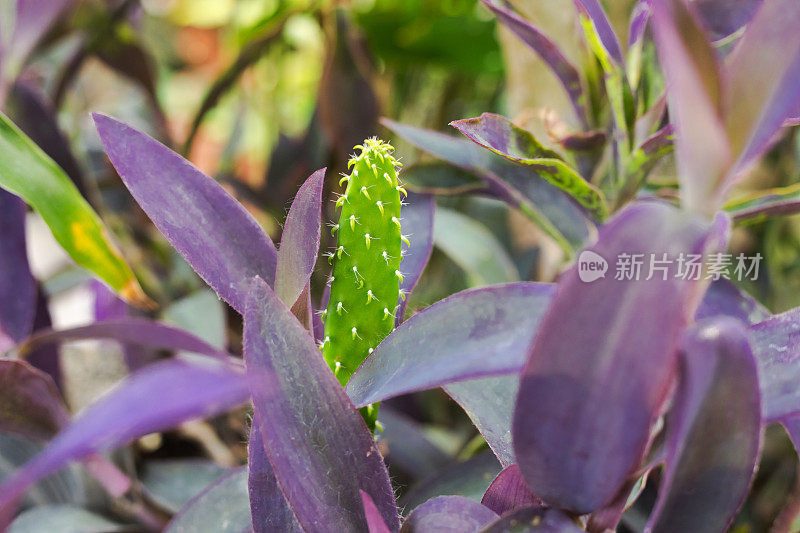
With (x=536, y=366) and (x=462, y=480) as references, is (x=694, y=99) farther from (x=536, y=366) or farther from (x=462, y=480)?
(x=462, y=480)

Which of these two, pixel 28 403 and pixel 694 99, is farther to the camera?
pixel 28 403

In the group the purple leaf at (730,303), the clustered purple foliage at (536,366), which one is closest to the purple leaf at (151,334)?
the clustered purple foliage at (536,366)

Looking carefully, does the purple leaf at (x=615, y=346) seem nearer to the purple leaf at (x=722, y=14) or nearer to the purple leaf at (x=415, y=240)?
the purple leaf at (x=415, y=240)

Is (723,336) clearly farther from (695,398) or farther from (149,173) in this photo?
(149,173)

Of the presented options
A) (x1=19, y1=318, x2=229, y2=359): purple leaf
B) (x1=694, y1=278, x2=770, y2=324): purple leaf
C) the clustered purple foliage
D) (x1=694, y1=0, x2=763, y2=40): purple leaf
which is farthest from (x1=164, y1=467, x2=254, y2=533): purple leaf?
(x1=694, y1=0, x2=763, y2=40): purple leaf

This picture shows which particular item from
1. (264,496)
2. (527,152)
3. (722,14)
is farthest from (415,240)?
(722,14)

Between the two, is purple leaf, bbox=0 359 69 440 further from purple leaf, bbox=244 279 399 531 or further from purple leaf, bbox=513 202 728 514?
purple leaf, bbox=513 202 728 514

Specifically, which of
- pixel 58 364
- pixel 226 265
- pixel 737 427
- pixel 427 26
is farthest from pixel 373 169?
pixel 427 26
